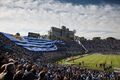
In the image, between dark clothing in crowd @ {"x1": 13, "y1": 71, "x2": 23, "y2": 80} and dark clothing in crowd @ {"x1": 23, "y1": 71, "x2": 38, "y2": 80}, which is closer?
dark clothing in crowd @ {"x1": 13, "y1": 71, "x2": 23, "y2": 80}

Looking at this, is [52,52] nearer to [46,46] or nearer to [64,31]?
[46,46]

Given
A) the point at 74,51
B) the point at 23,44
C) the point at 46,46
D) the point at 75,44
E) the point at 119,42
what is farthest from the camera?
the point at 119,42

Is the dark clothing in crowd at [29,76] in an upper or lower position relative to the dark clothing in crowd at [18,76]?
lower

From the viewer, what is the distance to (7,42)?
143ft

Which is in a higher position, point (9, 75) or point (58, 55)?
point (9, 75)

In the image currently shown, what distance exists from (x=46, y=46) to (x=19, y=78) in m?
46.7

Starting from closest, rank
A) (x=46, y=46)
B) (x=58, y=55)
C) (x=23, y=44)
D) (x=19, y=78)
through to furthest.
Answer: (x=19, y=78) → (x=23, y=44) → (x=46, y=46) → (x=58, y=55)

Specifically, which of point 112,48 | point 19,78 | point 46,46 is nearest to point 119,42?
point 112,48

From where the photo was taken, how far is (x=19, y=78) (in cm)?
580

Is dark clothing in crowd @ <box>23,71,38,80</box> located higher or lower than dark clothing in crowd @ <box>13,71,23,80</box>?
lower

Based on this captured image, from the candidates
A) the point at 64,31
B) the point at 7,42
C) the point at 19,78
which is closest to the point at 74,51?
the point at 7,42

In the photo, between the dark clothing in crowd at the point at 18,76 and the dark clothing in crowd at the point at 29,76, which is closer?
the dark clothing in crowd at the point at 18,76

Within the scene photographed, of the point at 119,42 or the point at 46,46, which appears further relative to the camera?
the point at 119,42

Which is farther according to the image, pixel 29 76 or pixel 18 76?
pixel 29 76
